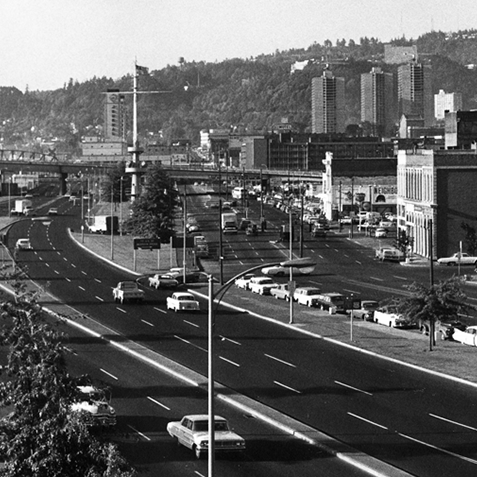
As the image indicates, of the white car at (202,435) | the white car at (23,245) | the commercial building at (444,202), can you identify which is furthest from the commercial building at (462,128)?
the white car at (202,435)

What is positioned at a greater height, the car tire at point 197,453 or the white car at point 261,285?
the white car at point 261,285

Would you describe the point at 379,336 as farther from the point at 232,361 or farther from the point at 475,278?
the point at 475,278

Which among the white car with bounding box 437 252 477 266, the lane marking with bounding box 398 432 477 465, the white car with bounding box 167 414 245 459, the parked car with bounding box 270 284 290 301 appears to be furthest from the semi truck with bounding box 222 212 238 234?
the white car with bounding box 167 414 245 459

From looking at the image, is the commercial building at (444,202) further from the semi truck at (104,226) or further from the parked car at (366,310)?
the parked car at (366,310)

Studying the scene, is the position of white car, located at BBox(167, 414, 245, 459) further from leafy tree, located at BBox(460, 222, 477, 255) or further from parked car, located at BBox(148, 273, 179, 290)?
leafy tree, located at BBox(460, 222, 477, 255)

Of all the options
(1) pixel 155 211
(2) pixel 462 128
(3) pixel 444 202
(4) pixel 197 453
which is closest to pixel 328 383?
(4) pixel 197 453
